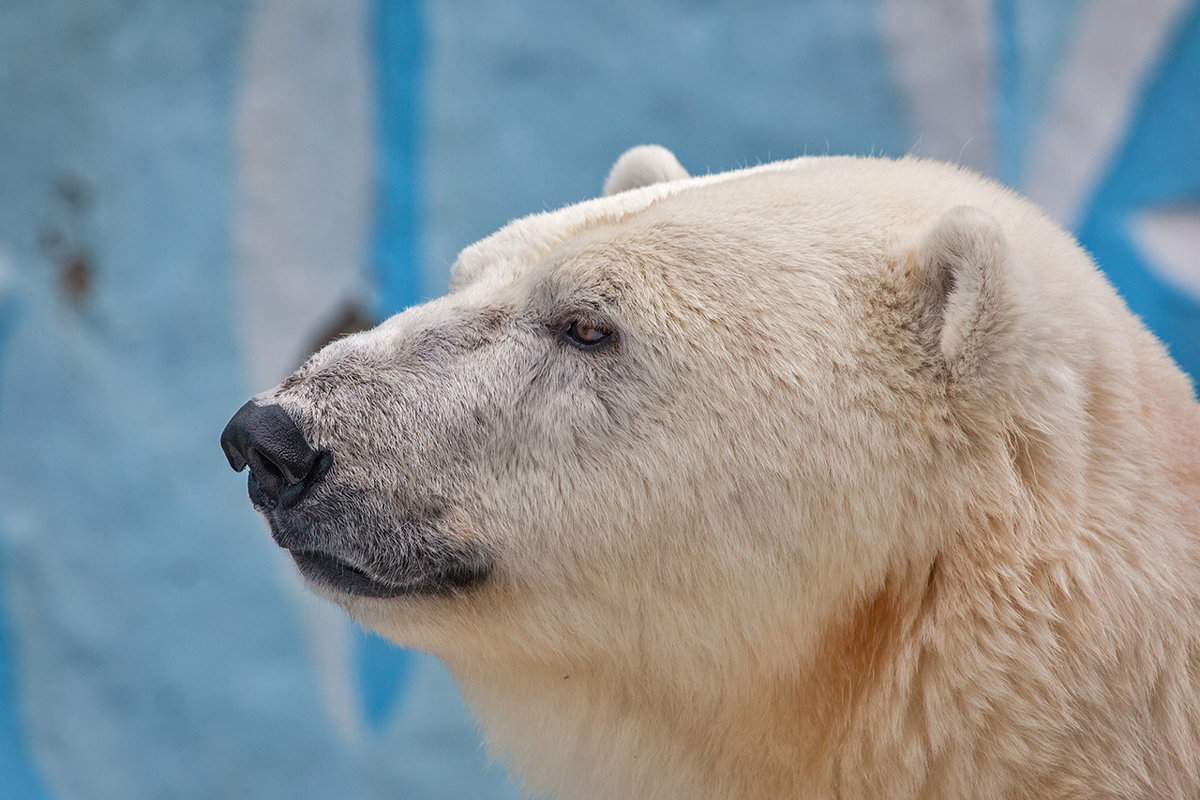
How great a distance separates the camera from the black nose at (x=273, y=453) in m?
1.57

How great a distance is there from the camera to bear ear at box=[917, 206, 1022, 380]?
1421 mm

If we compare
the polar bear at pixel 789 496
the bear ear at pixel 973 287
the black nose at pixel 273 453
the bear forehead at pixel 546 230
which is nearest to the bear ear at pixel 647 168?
A: the bear forehead at pixel 546 230

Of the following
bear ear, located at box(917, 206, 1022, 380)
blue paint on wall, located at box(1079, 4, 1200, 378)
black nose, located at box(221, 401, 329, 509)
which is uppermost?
blue paint on wall, located at box(1079, 4, 1200, 378)

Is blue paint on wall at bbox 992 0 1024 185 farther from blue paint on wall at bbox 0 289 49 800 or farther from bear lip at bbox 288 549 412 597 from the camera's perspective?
blue paint on wall at bbox 0 289 49 800

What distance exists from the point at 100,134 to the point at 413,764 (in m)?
2.33

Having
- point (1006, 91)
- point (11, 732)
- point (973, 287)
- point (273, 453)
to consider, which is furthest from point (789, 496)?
point (11, 732)

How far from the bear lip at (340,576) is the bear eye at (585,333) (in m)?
0.47

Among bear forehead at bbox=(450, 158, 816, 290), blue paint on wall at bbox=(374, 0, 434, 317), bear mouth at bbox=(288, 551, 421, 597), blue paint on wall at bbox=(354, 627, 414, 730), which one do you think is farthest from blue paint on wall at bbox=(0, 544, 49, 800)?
bear forehead at bbox=(450, 158, 816, 290)

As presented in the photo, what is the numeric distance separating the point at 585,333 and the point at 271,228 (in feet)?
7.08

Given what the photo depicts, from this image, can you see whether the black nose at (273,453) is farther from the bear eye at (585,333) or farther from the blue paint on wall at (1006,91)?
the blue paint on wall at (1006,91)

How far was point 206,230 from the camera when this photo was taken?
11.4 ft

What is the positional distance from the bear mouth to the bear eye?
1.53ft

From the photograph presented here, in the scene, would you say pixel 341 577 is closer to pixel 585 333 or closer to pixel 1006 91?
pixel 585 333

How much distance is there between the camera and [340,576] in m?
1.66
